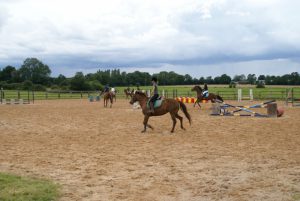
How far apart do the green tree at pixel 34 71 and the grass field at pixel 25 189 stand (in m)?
98.1

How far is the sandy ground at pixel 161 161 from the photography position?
6016mm

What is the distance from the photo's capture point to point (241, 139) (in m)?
11.6

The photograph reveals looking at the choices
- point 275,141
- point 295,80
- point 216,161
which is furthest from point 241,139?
point 295,80

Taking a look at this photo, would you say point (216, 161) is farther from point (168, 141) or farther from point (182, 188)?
point (168, 141)

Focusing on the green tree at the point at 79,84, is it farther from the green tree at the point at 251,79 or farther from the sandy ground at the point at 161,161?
the sandy ground at the point at 161,161

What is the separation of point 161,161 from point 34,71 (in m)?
105

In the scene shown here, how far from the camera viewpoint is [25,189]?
236 inches

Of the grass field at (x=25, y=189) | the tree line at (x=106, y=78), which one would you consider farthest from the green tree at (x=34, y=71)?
the grass field at (x=25, y=189)

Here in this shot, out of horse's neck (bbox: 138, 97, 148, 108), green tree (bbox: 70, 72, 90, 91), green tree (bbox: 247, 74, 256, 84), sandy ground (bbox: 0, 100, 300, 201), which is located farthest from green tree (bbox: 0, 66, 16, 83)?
horse's neck (bbox: 138, 97, 148, 108)

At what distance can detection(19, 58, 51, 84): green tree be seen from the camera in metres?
103

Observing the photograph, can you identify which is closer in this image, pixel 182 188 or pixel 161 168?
pixel 182 188

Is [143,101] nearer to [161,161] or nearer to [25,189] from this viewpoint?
[161,161]

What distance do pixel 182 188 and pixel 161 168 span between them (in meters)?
1.50

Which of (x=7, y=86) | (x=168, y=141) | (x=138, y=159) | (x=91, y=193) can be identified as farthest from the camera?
(x=7, y=86)
